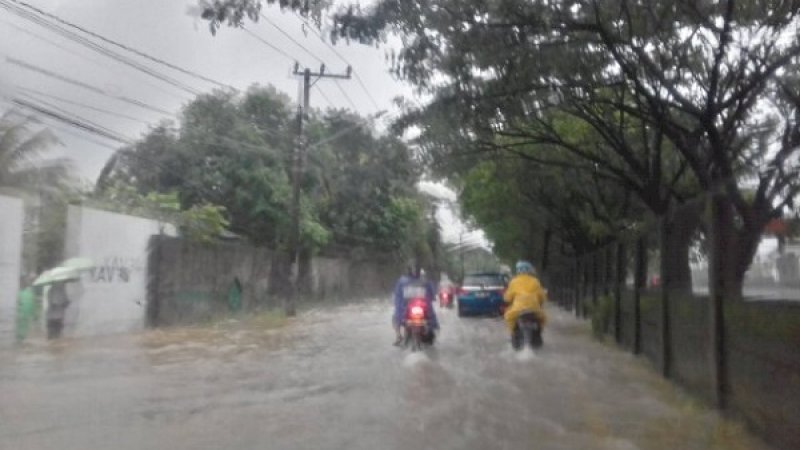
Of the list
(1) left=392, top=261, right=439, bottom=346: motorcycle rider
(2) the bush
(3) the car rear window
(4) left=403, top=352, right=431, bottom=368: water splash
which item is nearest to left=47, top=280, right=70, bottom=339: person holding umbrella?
(1) left=392, top=261, right=439, bottom=346: motorcycle rider

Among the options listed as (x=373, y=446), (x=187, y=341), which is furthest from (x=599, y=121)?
(x=373, y=446)

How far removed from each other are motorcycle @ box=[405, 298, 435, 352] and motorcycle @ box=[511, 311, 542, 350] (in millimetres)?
1546

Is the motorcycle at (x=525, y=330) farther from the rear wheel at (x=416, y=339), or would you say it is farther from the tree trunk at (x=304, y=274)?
the tree trunk at (x=304, y=274)

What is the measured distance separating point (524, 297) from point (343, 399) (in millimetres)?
6396

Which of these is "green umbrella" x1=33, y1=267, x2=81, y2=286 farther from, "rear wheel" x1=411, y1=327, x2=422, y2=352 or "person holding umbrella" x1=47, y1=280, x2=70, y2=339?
"rear wheel" x1=411, y1=327, x2=422, y2=352

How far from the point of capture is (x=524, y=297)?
17.7 m

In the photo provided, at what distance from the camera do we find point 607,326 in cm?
2277

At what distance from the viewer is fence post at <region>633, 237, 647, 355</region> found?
1789 centimetres

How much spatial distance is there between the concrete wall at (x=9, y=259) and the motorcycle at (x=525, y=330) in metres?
9.39

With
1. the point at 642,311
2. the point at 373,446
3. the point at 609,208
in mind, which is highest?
the point at 609,208

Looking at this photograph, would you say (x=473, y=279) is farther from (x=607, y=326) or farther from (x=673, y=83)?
(x=673, y=83)

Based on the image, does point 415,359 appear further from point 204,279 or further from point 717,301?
point 204,279

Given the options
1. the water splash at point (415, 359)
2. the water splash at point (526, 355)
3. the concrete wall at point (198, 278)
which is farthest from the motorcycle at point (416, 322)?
the concrete wall at point (198, 278)

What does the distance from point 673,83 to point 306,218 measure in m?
25.2
